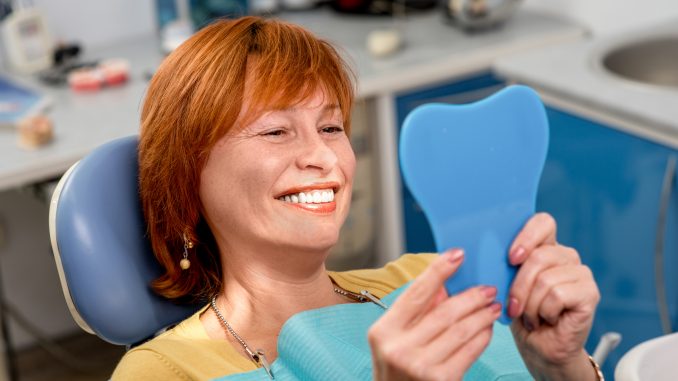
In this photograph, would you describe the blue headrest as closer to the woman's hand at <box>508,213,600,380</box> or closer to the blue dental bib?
the blue dental bib

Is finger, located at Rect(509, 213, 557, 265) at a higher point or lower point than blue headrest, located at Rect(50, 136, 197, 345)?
higher

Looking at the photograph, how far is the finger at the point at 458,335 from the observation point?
1076 millimetres

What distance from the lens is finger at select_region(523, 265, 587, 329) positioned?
3.98ft

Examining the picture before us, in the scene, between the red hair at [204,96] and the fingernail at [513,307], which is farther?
the red hair at [204,96]

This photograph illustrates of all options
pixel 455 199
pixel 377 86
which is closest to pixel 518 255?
pixel 455 199

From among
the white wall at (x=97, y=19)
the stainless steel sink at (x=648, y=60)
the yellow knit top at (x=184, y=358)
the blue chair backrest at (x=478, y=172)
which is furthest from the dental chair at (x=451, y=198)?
the white wall at (x=97, y=19)

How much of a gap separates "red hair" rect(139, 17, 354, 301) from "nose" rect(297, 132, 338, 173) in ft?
0.19

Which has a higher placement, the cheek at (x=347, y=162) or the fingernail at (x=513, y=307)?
the cheek at (x=347, y=162)

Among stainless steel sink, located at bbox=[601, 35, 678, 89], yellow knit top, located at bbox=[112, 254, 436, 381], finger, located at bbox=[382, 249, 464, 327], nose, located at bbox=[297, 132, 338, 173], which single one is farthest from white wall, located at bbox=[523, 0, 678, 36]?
finger, located at bbox=[382, 249, 464, 327]

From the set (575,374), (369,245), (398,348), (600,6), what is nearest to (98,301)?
(398,348)

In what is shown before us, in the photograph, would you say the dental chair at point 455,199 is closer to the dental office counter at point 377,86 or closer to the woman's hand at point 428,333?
the woman's hand at point 428,333

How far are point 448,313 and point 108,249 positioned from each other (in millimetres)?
597

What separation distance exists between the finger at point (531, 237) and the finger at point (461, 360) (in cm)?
13

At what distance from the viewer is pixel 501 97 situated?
122 cm
